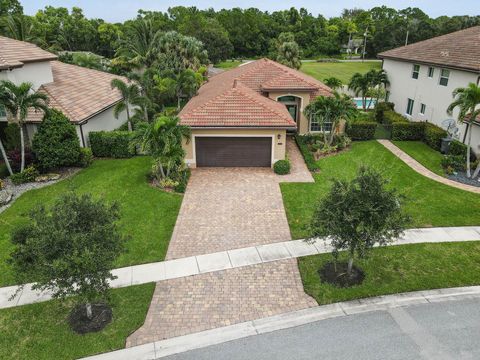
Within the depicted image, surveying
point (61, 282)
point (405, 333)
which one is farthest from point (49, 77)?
point (405, 333)

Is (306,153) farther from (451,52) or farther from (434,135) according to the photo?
(451,52)

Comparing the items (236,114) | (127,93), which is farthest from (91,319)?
(127,93)

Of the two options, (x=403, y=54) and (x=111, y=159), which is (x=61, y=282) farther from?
(x=403, y=54)

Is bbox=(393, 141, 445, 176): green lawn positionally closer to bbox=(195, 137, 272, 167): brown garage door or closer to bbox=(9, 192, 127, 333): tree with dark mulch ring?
bbox=(195, 137, 272, 167): brown garage door

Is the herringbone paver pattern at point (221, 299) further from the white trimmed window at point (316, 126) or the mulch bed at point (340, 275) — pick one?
the white trimmed window at point (316, 126)

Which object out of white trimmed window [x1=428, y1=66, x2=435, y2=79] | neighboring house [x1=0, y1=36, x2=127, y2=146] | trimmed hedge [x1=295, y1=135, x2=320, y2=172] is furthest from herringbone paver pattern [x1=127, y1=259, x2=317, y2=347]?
white trimmed window [x1=428, y1=66, x2=435, y2=79]
